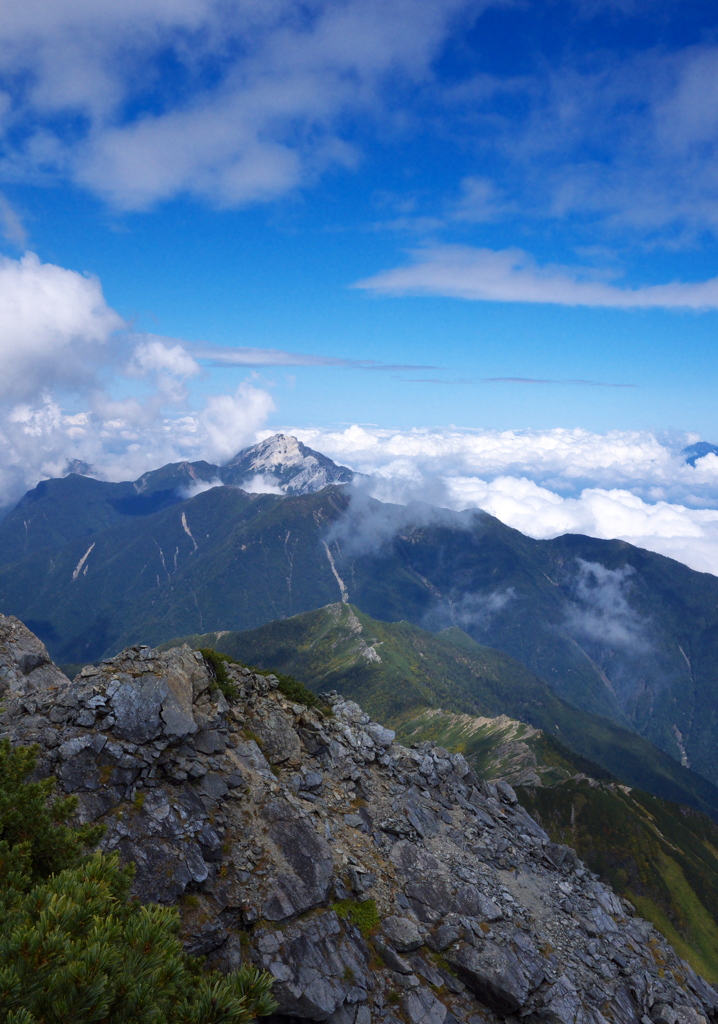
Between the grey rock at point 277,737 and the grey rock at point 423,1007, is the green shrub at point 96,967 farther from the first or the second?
the grey rock at point 277,737

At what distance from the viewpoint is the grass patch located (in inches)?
1110

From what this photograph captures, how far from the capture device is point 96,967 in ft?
29.1

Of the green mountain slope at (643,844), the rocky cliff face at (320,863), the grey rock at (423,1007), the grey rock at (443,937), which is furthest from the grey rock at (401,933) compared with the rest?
the green mountain slope at (643,844)

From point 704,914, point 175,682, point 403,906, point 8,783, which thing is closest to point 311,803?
point 403,906

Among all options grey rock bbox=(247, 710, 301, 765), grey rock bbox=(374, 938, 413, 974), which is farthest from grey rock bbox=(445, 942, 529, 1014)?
grey rock bbox=(247, 710, 301, 765)

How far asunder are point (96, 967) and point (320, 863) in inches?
951

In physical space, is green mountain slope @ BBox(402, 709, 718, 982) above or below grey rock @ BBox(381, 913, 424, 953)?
below

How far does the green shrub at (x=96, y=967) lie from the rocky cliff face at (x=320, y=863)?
14049mm

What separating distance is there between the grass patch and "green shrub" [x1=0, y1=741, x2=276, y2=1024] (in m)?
19.4

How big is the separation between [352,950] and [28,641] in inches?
1431

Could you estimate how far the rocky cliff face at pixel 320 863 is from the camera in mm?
25031

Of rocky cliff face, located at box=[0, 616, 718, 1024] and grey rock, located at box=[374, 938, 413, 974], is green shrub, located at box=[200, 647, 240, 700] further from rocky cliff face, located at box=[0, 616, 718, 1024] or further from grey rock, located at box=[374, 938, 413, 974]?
grey rock, located at box=[374, 938, 413, 974]

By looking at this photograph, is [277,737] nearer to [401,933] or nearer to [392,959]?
[401,933]

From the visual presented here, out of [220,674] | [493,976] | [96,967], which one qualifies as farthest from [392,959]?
[96,967]
